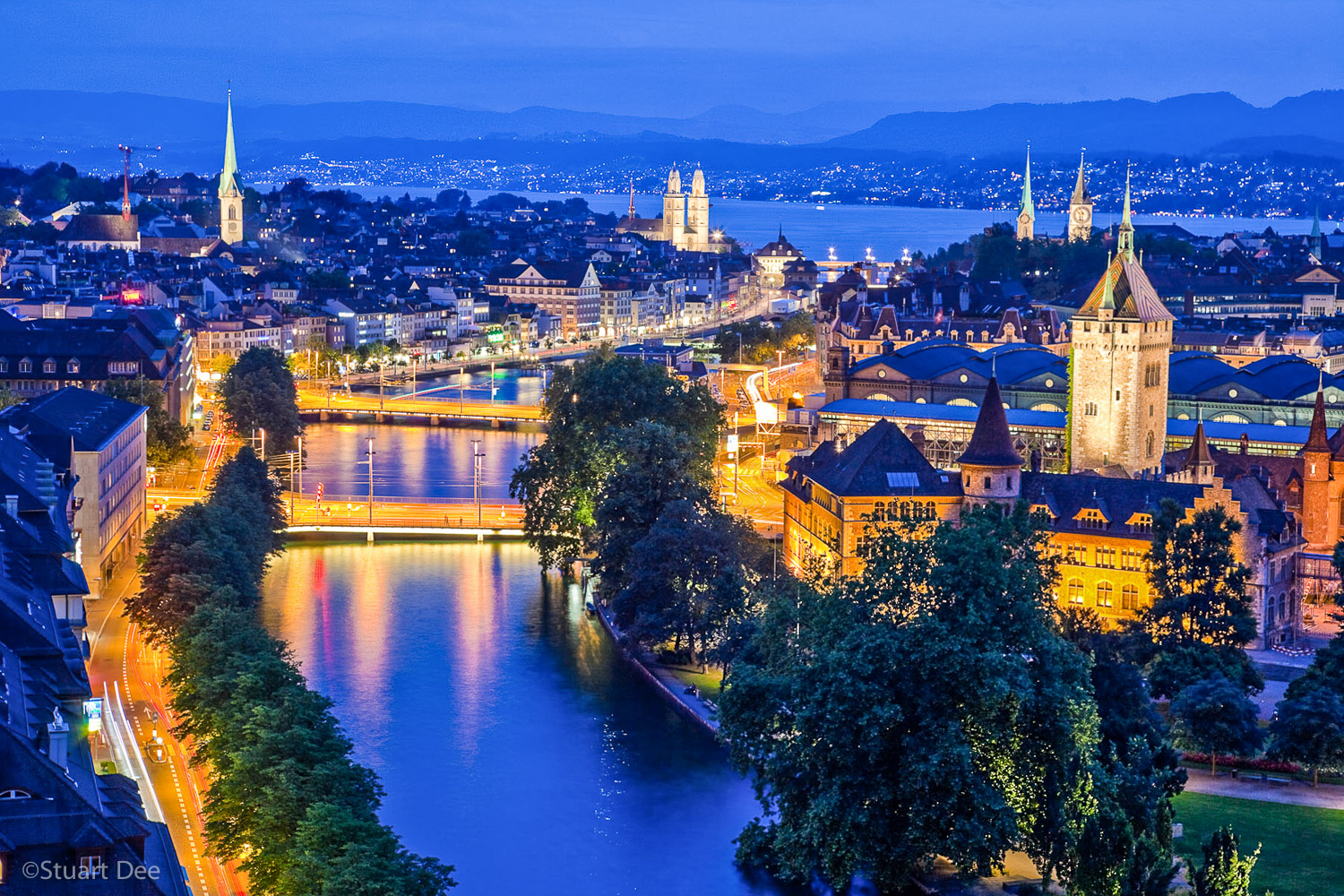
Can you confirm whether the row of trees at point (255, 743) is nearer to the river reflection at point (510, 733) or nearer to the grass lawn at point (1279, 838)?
the river reflection at point (510, 733)

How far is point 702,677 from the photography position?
41812mm

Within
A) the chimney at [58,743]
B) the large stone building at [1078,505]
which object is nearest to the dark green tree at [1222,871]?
the chimney at [58,743]

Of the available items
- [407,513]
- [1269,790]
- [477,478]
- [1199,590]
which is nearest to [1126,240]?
[477,478]

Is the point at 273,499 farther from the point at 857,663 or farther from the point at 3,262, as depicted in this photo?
the point at 3,262

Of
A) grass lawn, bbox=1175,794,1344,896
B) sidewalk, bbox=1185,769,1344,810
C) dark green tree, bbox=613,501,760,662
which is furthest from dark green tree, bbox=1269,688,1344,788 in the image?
dark green tree, bbox=613,501,760,662

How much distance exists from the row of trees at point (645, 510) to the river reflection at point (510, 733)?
1252 mm

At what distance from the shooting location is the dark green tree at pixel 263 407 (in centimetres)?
7144

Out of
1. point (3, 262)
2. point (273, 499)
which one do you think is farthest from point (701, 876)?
point (3, 262)

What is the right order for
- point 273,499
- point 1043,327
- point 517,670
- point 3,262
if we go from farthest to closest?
point 3,262
point 1043,327
point 273,499
point 517,670

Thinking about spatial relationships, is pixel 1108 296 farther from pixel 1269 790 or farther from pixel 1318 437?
pixel 1269 790

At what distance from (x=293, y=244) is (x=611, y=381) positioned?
111 meters

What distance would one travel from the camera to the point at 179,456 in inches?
2495

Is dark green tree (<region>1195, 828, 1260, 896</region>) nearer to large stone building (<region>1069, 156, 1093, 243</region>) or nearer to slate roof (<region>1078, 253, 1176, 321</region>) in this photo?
slate roof (<region>1078, 253, 1176, 321</region>)

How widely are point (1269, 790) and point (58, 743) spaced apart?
19.7 metres
